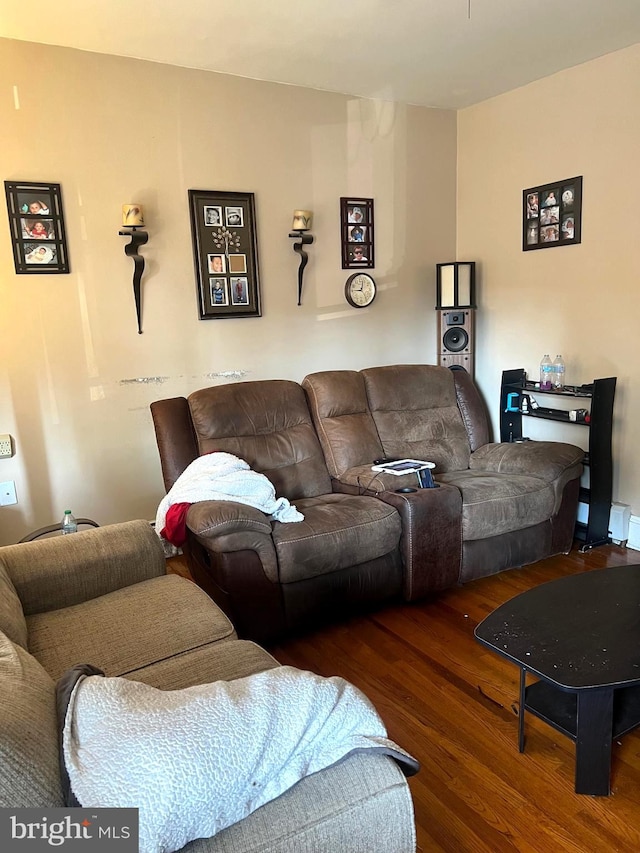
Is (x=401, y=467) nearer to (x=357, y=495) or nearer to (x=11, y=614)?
(x=357, y=495)

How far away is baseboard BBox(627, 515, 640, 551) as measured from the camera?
129 inches

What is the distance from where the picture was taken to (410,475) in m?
2.93

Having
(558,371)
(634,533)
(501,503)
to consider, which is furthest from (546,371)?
(501,503)

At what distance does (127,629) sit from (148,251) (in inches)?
84.9

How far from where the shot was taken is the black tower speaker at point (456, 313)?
392 cm

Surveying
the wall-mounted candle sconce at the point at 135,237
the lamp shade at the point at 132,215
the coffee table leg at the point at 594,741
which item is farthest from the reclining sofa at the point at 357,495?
the coffee table leg at the point at 594,741

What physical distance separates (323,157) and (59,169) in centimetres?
151

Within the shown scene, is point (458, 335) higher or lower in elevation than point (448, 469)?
higher

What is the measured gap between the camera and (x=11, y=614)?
157 cm

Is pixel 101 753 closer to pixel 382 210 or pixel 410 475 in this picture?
pixel 410 475

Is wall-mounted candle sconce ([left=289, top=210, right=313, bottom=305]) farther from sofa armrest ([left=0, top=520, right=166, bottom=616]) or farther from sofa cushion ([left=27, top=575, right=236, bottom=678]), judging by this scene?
sofa cushion ([left=27, top=575, right=236, bottom=678])

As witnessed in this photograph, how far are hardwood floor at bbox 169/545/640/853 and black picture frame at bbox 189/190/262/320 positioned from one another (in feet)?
6.14

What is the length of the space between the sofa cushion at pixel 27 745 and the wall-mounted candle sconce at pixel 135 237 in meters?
2.43

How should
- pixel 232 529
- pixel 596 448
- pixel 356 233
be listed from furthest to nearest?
pixel 356 233
pixel 596 448
pixel 232 529
